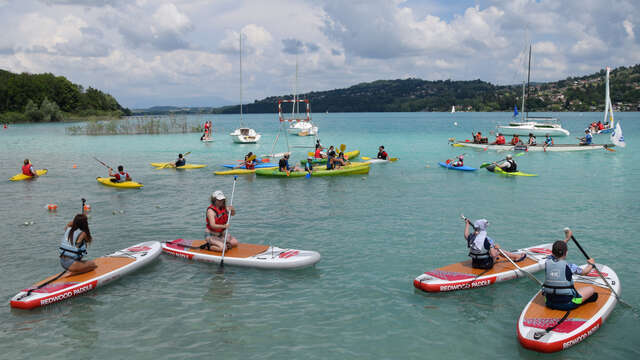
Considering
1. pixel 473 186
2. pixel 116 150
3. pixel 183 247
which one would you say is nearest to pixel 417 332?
pixel 183 247

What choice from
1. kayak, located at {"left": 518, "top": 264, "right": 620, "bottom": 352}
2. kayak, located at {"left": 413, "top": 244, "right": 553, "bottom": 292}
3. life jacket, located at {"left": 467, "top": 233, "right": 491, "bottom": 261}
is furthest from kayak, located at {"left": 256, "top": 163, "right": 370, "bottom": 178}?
kayak, located at {"left": 518, "top": 264, "right": 620, "bottom": 352}

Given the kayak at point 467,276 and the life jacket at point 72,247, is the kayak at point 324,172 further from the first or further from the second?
the life jacket at point 72,247

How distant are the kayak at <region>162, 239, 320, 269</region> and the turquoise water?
10.7 inches

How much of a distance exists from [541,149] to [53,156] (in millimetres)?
43527

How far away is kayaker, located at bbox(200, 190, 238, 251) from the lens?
12.2 metres

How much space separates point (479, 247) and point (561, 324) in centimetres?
283

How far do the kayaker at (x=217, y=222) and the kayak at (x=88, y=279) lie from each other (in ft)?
5.11

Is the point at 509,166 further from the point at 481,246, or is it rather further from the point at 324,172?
the point at 481,246

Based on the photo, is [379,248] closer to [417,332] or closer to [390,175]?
[417,332]

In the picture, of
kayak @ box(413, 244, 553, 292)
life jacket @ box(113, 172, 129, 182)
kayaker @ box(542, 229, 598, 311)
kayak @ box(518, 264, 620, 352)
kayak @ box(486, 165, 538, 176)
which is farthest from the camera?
kayak @ box(486, 165, 538, 176)

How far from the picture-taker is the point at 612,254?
514 inches

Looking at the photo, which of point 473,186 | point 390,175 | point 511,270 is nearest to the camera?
point 511,270

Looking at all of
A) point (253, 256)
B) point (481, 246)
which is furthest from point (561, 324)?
point (253, 256)

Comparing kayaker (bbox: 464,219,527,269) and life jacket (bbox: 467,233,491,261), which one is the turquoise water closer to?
kayaker (bbox: 464,219,527,269)
